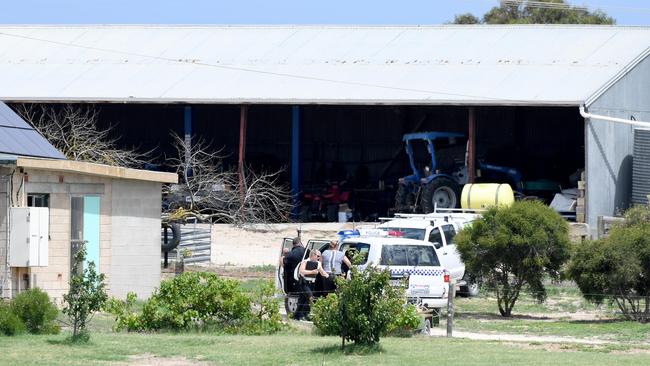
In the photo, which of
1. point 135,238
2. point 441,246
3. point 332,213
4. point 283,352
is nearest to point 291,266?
point 135,238

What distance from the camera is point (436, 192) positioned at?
41406 millimetres

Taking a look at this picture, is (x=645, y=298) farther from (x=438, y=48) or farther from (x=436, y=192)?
(x=438, y=48)

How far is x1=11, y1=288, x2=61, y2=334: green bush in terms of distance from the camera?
65.7 feet

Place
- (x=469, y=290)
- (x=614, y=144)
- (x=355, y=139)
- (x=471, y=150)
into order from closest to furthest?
(x=469, y=290) < (x=471, y=150) < (x=614, y=144) < (x=355, y=139)

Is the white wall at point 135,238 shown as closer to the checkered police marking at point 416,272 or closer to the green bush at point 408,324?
the checkered police marking at point 416,272

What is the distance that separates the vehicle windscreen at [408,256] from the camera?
2577 cm

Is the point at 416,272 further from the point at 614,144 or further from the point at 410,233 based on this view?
the point at 614,144

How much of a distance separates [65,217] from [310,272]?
4451mm

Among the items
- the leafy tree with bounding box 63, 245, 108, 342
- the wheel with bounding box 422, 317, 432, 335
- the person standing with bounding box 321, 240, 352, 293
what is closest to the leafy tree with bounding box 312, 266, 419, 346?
the leafy tree with bounding box 63, 245, 108, 342

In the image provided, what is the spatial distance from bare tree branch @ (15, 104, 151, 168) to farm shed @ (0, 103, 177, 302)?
42.3 ft

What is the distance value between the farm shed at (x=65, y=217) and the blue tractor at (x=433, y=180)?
14898mm

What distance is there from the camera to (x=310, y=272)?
2398 centimetres

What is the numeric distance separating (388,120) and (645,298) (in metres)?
25.4

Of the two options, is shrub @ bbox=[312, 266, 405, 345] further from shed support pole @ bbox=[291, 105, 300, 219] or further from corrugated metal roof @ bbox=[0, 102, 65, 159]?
shed support pole @ bbox=[291, 105, 300, 219]
